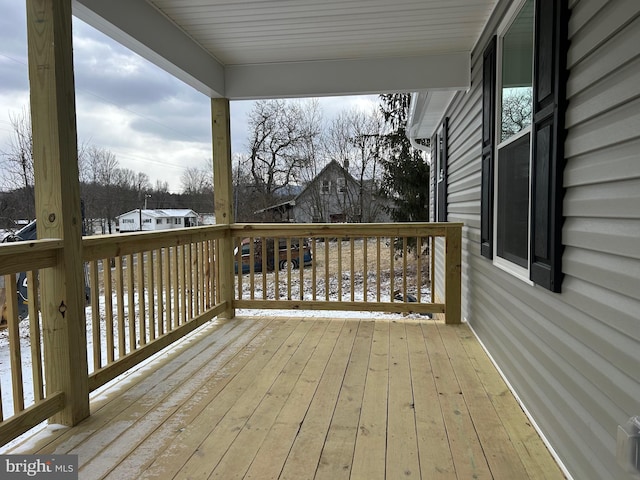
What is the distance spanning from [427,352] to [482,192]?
1.27 metres

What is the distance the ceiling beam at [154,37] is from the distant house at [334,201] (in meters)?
3.33

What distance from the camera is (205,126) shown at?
14.5 feet

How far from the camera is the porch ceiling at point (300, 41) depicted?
9.70ft

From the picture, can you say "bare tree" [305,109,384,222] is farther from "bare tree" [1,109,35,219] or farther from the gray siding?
the gray siding

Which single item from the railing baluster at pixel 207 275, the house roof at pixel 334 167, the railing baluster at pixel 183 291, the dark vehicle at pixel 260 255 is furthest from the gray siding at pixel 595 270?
the house roof at pixel 334 167

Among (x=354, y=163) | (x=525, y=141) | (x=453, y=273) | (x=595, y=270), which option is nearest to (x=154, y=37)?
(x=525, y=141)

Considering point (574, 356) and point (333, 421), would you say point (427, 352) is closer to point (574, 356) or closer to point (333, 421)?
point (333, 421)

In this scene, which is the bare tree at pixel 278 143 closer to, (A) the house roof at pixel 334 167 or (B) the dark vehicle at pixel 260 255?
(A) the house roof at pixel 334 167

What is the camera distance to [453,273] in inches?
161

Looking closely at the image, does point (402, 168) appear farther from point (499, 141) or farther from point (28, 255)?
point (28, 255)

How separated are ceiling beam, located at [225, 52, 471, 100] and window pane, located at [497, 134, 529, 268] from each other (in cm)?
145

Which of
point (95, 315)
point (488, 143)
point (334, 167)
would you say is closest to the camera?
point (95, 315)

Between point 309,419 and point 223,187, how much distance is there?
2717 millimetres

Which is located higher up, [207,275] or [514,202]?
[514,202]
